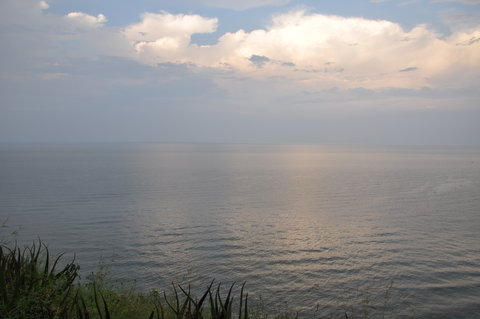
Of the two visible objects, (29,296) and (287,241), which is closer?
(29,296)

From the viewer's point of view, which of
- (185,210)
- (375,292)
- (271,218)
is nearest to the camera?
(375,292)

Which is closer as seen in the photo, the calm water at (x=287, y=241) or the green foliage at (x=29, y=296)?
the green foliage at (x=29, y=296)

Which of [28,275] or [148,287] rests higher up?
[28,275]

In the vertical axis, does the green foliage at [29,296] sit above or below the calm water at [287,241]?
above

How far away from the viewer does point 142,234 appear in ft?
89.5

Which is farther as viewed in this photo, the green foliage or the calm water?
the calm water

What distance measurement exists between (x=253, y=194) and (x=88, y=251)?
3117cm

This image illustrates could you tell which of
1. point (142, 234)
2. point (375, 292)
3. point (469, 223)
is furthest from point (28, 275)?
point (469, 223)

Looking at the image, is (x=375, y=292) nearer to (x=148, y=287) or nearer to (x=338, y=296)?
Result: (x=338, y=296)

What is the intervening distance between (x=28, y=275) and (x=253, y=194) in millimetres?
44080

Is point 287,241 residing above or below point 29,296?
below

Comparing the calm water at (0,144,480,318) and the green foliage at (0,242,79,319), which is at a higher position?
the green foliage at (0,242,79,319)

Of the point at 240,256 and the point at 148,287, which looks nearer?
the point at 148,287

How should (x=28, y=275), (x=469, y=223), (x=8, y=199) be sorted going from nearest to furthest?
(x=28, y=275)
(x=469, y=223)
(x=8, y=199)
